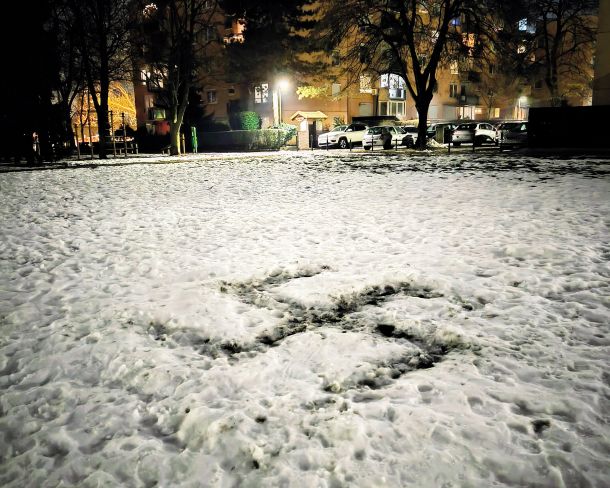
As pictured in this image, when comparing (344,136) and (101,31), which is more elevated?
(101,31)

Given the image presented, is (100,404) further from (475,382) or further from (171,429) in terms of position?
(475,382)

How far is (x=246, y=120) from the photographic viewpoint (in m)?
33.7

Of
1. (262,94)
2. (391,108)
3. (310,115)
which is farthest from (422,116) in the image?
(391,108)

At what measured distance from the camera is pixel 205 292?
4160mm

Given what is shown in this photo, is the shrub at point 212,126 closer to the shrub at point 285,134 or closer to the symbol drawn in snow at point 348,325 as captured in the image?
the shrub at point 285,134

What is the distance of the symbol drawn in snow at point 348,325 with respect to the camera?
2.84 metres

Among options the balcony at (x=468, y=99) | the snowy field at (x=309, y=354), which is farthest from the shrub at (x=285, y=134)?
the balcony at (x=468, y=99)

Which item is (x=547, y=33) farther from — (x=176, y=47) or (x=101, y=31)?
(x=101, y=31)

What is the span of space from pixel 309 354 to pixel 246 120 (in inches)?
1290

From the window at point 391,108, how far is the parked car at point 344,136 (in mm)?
22562

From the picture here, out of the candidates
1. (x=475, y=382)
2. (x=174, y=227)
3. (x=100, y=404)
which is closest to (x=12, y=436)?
(x=100, y=404)

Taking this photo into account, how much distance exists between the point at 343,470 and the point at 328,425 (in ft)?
1.02

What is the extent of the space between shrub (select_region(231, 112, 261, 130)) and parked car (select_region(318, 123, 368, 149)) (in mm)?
6789

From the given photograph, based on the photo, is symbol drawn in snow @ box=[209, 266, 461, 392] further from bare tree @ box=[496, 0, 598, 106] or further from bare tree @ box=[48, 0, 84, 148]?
bare tree @ box=[496, 0, 598, 106]
